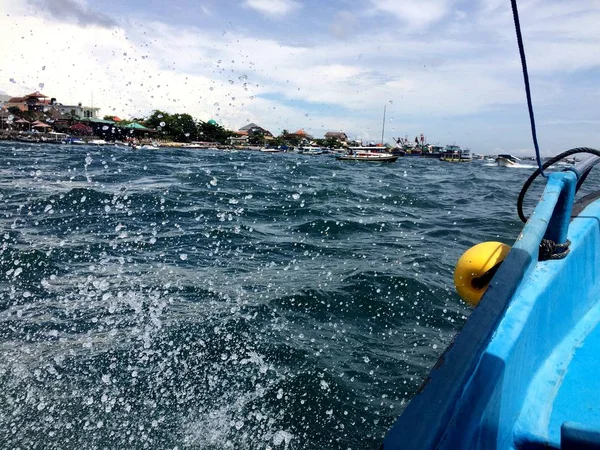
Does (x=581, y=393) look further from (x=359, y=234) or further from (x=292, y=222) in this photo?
(x=292, y=222)

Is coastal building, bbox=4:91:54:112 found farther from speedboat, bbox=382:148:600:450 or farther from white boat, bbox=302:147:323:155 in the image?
white boat, bbox=302:147:323:155

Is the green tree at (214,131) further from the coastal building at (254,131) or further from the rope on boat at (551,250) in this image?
the rope on boat at (551,250)

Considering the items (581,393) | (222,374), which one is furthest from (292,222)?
(581,393)

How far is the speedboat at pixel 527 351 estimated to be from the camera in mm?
1085

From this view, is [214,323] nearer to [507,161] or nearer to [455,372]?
[455,372]

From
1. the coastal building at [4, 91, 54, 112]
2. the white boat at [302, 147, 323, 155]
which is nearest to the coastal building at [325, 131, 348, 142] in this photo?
the white boat at [302, 147, 323, 155]

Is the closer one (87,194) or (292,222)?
(292,222)

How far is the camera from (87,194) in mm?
8750

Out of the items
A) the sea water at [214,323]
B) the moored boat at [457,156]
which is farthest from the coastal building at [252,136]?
the sea water at [214,323]

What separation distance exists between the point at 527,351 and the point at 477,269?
40 centimetres

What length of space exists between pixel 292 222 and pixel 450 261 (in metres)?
2.85

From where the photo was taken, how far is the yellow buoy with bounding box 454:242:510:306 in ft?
6.40

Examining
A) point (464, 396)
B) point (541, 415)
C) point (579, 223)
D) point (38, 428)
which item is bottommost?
point (38, 428)

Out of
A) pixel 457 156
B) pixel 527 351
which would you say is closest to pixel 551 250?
pixel 527 351
